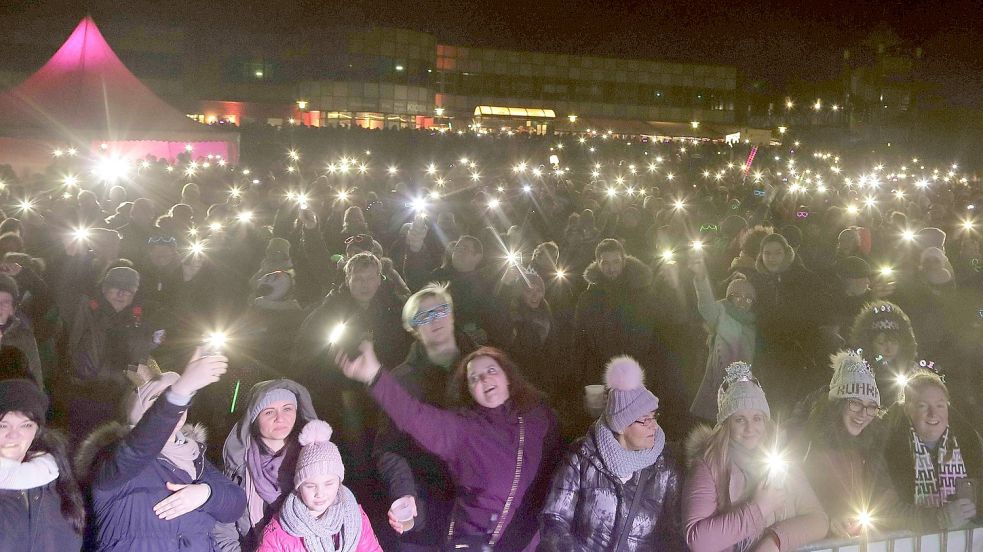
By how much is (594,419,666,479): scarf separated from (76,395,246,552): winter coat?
145cm

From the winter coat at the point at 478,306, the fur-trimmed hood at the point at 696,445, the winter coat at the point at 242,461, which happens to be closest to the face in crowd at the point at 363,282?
the winter coat at the point at 478,306

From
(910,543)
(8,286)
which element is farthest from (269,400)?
(910,543)

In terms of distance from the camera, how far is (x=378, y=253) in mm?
6527

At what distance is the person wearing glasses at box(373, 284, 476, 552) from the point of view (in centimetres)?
332

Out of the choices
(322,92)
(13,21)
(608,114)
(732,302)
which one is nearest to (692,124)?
(608,114)

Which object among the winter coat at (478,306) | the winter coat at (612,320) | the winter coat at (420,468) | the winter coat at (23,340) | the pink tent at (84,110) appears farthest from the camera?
the pink tent at (84,110)

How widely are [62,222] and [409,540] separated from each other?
5.14 m

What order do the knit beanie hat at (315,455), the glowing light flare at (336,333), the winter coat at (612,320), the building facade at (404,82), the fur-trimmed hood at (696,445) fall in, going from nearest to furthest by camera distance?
1. the knit beanie hat at (315,455)
2. the fur-trimmed hood at (696,445)
3. the glowing light flare at (336,333)
4. the winter coat at (612,320)
5. the building facade at (404,82)

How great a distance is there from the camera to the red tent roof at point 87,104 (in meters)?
12.2

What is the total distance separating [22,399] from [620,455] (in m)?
2.13

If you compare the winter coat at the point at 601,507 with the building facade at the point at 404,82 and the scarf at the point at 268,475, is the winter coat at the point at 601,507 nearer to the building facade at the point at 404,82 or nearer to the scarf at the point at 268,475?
the scarf at the point at 268,475

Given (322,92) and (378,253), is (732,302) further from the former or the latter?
(322,92)

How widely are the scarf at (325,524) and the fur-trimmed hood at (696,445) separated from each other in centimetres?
130

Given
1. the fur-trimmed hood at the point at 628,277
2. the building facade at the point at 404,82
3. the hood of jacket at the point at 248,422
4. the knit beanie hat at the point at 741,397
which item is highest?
the building facade at the point at 404,82
